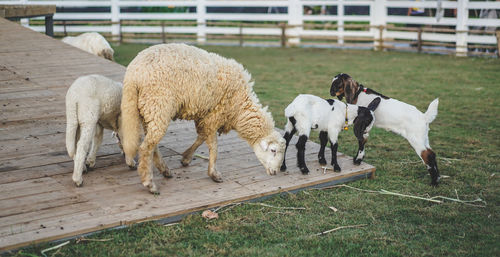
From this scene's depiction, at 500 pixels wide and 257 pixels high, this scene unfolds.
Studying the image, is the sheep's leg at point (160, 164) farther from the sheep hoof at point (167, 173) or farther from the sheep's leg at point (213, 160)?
the sheep's leg at point (213, 160)

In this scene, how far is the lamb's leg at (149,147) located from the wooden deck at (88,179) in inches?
4.1

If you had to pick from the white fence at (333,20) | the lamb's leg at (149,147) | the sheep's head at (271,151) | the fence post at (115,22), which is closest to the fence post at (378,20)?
the white fence at (333,20)

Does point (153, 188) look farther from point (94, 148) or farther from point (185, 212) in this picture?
point (94, 148)

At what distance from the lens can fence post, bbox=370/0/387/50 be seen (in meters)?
16.4

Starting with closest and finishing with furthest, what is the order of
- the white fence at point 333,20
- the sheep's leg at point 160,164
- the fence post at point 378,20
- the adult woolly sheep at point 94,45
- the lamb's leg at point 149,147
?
the lamb's leg at point 149,147, the sheep's leg at point 160,164, the adult woolly sheep at point 94,45, the white fence at point 333,20, the fence post at point 378,20

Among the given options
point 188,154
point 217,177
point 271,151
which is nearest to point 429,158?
point 271,151

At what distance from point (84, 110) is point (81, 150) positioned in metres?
0.32

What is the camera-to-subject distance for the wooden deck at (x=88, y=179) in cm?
378

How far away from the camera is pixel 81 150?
14.2ft

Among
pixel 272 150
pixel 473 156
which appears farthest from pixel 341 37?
pixel 272 150

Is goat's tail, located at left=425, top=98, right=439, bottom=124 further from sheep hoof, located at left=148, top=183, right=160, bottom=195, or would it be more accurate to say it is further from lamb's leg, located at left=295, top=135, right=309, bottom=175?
sheep hoof, located at left=148, top=183, right=160, bottom=195

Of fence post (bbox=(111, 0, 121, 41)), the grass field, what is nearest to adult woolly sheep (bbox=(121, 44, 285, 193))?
the grass field

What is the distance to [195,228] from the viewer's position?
3.89 metres

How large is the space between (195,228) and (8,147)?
239cm
